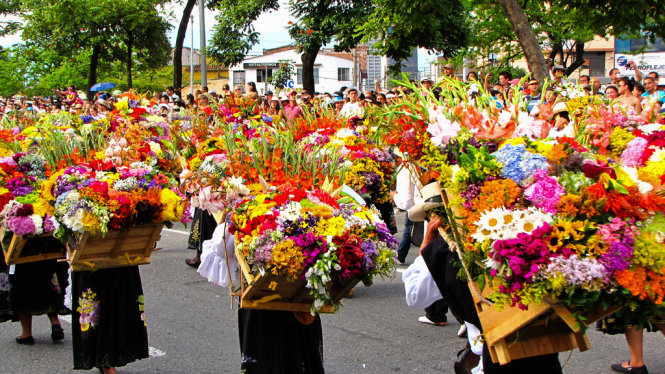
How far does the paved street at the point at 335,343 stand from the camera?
582cm

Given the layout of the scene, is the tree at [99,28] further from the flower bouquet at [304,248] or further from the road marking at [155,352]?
the flower bouquet at [304,248]

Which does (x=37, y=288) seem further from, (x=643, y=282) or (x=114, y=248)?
(x=643, y=282)

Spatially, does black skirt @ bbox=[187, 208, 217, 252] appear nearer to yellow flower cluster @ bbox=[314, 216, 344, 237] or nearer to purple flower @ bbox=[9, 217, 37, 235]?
purple flower @ bbox=[9, 217, 37, 235]

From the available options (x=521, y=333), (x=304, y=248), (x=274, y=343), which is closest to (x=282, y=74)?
(x=274, y=343)

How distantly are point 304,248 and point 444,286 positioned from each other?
848 millimetres

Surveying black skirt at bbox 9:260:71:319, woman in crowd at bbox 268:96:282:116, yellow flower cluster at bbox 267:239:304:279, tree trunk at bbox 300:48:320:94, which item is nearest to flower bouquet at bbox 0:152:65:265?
black skirt at bbox 9:260:71:319

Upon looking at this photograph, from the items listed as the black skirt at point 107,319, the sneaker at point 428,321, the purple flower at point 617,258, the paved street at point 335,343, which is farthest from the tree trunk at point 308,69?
the purple flower at point 617,258

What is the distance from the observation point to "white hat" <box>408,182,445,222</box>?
3.89 metres

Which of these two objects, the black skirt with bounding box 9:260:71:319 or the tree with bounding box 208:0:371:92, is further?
the tree with bounding box 208:0:371:92

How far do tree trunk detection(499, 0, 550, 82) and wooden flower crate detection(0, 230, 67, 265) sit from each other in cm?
805

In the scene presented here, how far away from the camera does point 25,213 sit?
5.64 meters

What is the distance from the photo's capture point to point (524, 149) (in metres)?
3.55

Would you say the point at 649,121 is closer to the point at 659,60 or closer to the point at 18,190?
the point at 18,190

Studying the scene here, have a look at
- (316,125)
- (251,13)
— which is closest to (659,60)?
(251,13)
